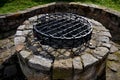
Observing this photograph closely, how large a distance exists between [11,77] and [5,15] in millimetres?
2012

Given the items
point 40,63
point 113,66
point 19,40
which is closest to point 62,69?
point 40,63

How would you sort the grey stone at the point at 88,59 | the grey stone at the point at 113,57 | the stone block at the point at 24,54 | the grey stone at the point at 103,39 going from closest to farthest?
the grey stone at the point at 88,59, the stone block at the point at 24,54, the grey stone at the point at 103,39, the grey stone at the point at 113,57

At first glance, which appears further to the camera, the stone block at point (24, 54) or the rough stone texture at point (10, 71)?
the rough stone texture at point (10, 71)

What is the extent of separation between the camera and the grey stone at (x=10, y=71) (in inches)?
167

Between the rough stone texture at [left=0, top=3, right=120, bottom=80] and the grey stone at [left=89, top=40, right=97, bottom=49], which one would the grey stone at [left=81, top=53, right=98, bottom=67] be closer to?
the grey stone at [left=89, top=40, right=97, bottom=49]

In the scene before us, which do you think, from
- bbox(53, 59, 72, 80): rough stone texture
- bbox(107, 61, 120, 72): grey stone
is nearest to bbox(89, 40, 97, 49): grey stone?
bbox(53, 59, 72, 80): rough stone texture

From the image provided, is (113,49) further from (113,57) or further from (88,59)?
(88,59)

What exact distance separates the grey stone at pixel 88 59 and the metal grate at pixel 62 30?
312mm

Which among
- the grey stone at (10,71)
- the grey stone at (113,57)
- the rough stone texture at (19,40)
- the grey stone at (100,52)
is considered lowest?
the grey stone at (10,71)

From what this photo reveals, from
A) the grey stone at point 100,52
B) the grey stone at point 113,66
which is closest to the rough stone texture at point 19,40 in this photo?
the grey stone at point 100,52

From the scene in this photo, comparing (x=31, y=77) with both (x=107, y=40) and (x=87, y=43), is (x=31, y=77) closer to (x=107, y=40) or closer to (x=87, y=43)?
(x=87, y=43)

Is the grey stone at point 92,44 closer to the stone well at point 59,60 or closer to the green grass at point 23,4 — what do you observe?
the stone well at point 59,60

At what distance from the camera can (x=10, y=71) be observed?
4.30 meters

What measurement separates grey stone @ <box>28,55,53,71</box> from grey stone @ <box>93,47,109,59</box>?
34.9 inches
